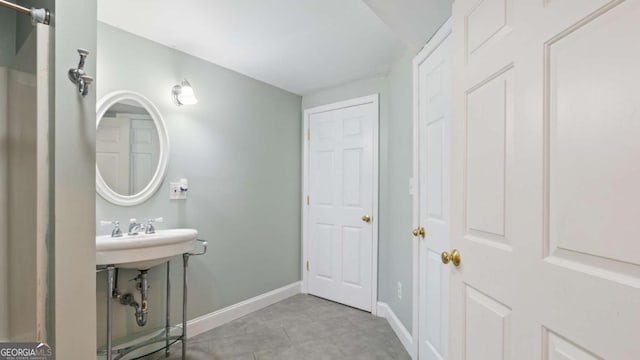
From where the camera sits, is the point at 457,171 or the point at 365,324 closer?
the point at 457,171

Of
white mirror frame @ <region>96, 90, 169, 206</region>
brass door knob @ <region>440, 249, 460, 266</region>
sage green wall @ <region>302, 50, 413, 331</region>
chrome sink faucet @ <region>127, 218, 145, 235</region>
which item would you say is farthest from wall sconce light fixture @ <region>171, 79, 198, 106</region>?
brass door knob @ <region>440, 249, 460, 266</region>

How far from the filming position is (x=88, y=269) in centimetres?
117

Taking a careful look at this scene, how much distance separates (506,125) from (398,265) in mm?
1787

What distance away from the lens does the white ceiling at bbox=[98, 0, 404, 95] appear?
68.3 inches

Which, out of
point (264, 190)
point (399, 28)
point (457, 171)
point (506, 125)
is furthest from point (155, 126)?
point (506, 125)

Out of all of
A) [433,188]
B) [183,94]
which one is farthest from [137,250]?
[433,188]

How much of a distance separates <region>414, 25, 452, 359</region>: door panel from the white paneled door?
50 centimetres

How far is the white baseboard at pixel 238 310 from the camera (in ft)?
7.72

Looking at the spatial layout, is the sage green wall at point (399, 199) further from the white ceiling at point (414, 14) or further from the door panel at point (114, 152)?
the door panel at point (114, 152)

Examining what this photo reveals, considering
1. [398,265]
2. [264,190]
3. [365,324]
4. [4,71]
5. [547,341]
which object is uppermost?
[4,71]

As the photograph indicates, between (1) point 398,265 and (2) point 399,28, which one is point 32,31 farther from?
(1) point 398,265

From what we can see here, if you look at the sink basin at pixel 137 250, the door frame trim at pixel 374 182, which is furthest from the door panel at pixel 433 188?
the sink basin at pixel 137 250

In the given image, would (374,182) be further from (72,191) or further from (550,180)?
(72,191)

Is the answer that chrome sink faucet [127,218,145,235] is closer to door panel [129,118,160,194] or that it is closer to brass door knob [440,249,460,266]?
door panel [129,118,160,194]
